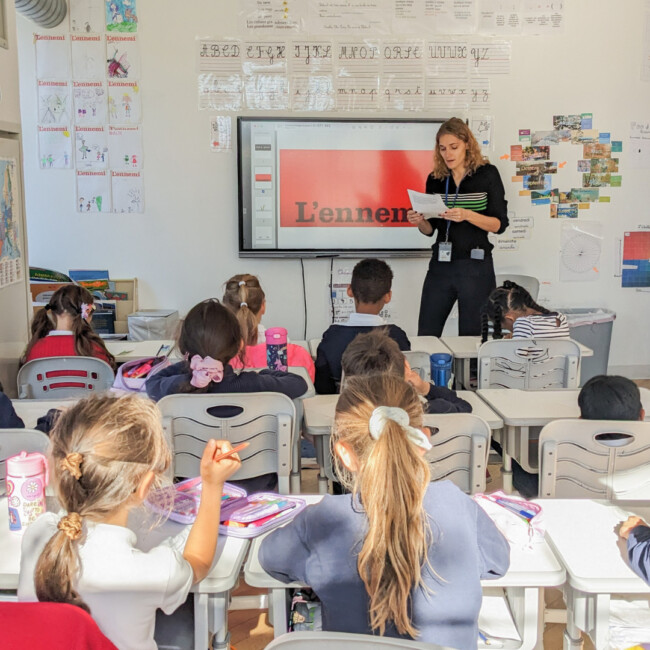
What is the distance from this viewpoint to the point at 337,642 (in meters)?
1.13

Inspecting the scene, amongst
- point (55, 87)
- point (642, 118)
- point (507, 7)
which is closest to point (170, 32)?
point (55, 87)

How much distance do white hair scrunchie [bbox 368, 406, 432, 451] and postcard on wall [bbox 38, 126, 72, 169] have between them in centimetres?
459

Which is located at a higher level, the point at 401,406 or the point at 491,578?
the point at 401,406

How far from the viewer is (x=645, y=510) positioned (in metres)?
1.96

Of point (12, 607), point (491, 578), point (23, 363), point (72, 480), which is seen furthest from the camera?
point (23, 363)

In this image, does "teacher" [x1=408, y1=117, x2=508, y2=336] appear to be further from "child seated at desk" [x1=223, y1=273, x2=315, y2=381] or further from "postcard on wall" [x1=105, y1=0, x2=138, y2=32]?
"postcard on wall" [x1=105, y1=0, x2=138, y2=32]

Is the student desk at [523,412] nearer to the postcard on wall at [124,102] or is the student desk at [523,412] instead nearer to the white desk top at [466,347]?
the white desk top at [466,347]

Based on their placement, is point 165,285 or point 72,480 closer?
point 72,480

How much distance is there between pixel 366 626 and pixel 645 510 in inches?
33.9

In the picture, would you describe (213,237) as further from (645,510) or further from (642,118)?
(645,510)

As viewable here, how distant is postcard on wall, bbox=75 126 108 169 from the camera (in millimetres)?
5508

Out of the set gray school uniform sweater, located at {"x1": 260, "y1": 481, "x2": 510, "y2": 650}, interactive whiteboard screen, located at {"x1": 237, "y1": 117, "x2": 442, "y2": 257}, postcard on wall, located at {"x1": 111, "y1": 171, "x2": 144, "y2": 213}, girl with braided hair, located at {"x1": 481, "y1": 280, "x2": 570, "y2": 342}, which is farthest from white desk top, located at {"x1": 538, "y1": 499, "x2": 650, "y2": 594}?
postcard on wall, located at {"x1": 111, "y1": 171, "x2": 144, "y2": 213}

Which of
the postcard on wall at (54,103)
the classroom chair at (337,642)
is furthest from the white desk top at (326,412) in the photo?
the postcard on wall at (54,103)

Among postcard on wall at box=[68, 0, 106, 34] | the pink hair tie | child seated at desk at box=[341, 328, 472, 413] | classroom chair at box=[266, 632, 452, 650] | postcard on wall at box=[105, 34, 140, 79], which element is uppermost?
postcard on wall at box=[68, 0, 106, 34]
